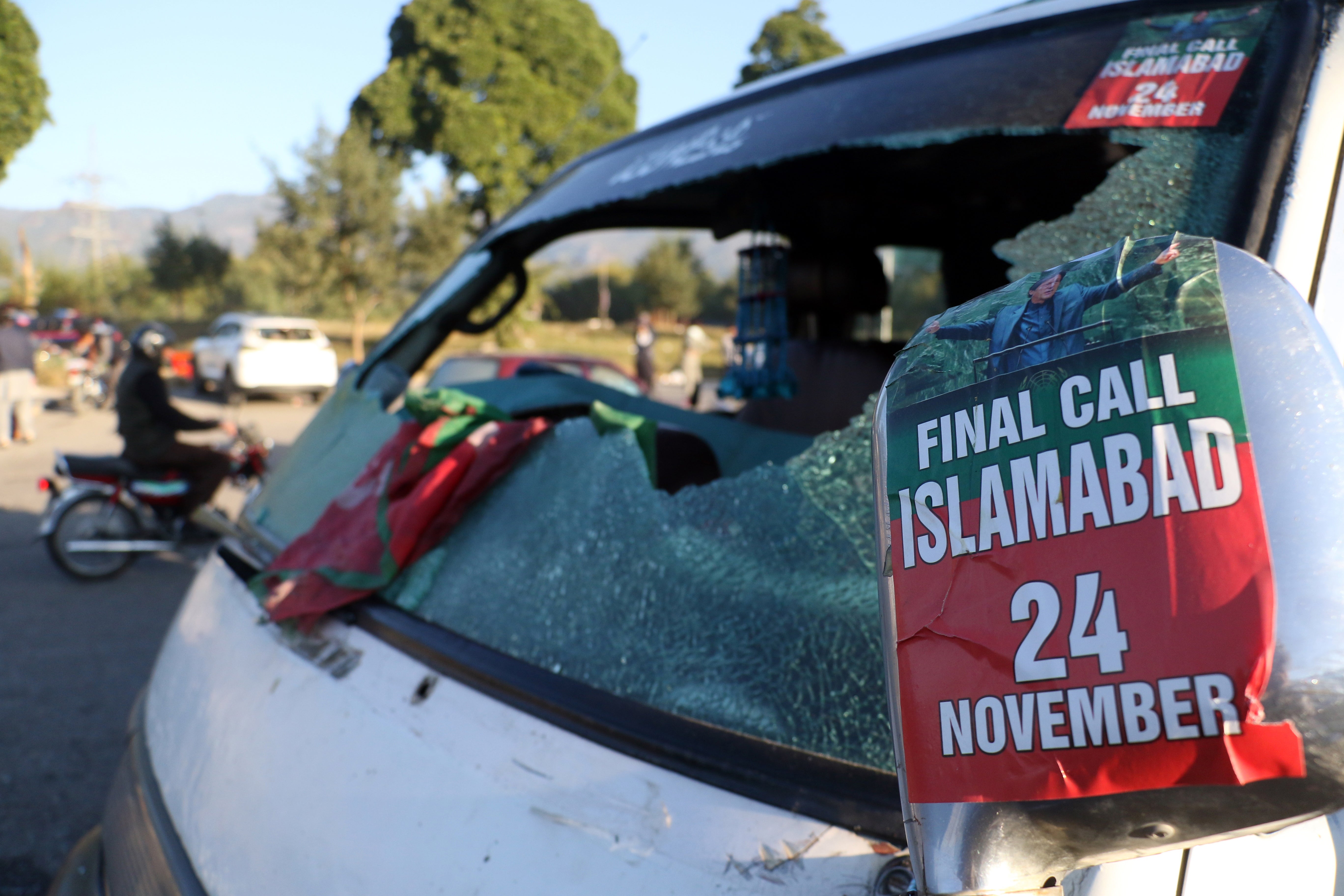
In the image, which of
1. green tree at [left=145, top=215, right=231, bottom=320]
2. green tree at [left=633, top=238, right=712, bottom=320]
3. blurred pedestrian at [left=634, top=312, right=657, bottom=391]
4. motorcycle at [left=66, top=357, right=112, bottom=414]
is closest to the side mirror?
blurred pedestrian at [left=634, top=312, right=657, bottom=391]

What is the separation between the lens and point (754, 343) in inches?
103

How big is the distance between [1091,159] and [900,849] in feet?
5.22

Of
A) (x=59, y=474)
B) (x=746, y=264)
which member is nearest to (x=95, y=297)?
(x=59, y=474)

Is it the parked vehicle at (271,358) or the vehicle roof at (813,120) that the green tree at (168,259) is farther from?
the vehicle roof at (813,120)

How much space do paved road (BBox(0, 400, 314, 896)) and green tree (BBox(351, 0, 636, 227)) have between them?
20.2m

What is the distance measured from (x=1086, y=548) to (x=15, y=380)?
13.2 metres

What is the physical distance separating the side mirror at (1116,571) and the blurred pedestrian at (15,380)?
41.3ft

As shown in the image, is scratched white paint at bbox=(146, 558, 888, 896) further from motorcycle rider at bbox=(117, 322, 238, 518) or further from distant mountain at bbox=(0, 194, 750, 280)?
motorcycle rider at bbox=(117, 322, 238, 518)

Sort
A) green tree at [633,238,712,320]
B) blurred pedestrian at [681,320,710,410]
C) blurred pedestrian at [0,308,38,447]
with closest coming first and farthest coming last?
blurred pedestrian at [0,308,38,447]
blurred pedestrian at [681,320,710,410]
green tree at [633,238,712,320]

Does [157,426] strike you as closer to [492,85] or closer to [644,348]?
[644,348]

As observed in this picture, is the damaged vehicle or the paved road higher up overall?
the damaged vehicle

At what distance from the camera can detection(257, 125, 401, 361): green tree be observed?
26766 mm

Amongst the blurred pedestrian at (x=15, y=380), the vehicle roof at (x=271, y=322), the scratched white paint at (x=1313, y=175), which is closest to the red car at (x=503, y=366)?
the scratched white paint at (x=1313, y=175)

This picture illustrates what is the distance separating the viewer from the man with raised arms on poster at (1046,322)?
23.7 inches
